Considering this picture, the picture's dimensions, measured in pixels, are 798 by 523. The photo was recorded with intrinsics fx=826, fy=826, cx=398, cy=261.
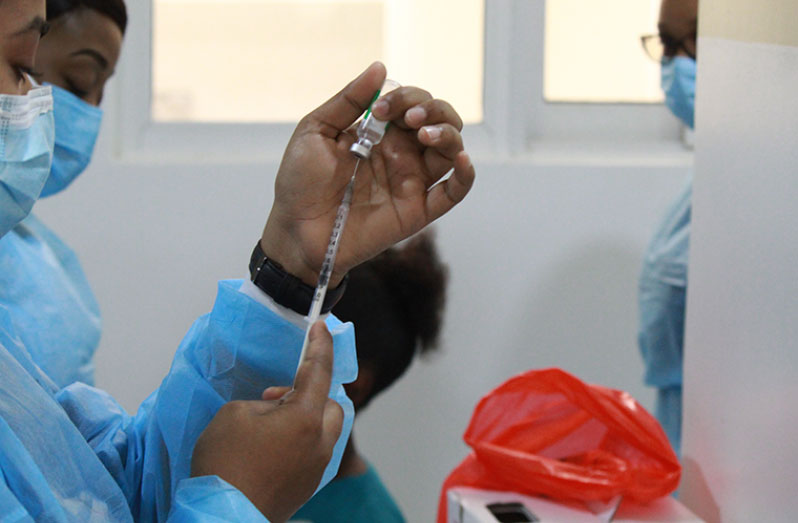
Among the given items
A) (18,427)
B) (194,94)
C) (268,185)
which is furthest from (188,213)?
(18,427)

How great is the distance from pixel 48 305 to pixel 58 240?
244 mm

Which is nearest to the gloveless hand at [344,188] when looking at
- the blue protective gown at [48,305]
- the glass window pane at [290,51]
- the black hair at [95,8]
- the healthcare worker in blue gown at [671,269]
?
the blue protective gown at [48,305]

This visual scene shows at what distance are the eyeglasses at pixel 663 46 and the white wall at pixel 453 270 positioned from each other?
0.26 m

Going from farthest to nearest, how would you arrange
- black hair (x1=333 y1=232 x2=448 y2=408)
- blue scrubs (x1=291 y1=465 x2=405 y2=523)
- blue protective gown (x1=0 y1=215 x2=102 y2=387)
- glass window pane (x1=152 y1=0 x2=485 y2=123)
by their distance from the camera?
glass window pane (x1=152 y1=0 x2=485 y2=123) < black hair (x1=333 y1=232 x2=448 y2=408) < blue scrubs (x1=291 y1=465 x2=405 y2=523) < blue protective gown (x1=0 y1=215 x2=102 y2=387)

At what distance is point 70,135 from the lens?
146 centimetres

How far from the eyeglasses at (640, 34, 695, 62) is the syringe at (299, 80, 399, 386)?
1.25m

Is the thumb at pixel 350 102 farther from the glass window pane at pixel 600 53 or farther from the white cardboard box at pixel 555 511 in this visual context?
the glass window pane at pixel 600 53

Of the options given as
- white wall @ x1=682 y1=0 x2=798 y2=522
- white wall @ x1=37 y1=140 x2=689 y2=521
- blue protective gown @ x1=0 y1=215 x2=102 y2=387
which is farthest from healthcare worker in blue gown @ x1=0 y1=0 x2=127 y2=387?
white wall @ x1=682 y1=0 x2=798 y2=522

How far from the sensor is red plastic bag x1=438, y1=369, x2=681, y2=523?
107cm

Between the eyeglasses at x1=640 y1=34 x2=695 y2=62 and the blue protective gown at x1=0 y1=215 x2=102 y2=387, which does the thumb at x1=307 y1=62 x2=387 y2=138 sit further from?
the eyeglasses at x1=640 y1=34 x2=695 y2=62

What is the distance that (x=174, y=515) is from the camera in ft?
2.19

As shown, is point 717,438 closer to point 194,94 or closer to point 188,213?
point 188,213

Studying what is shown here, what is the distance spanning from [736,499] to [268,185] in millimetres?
1218

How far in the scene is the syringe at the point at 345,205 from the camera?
30.0 inches
